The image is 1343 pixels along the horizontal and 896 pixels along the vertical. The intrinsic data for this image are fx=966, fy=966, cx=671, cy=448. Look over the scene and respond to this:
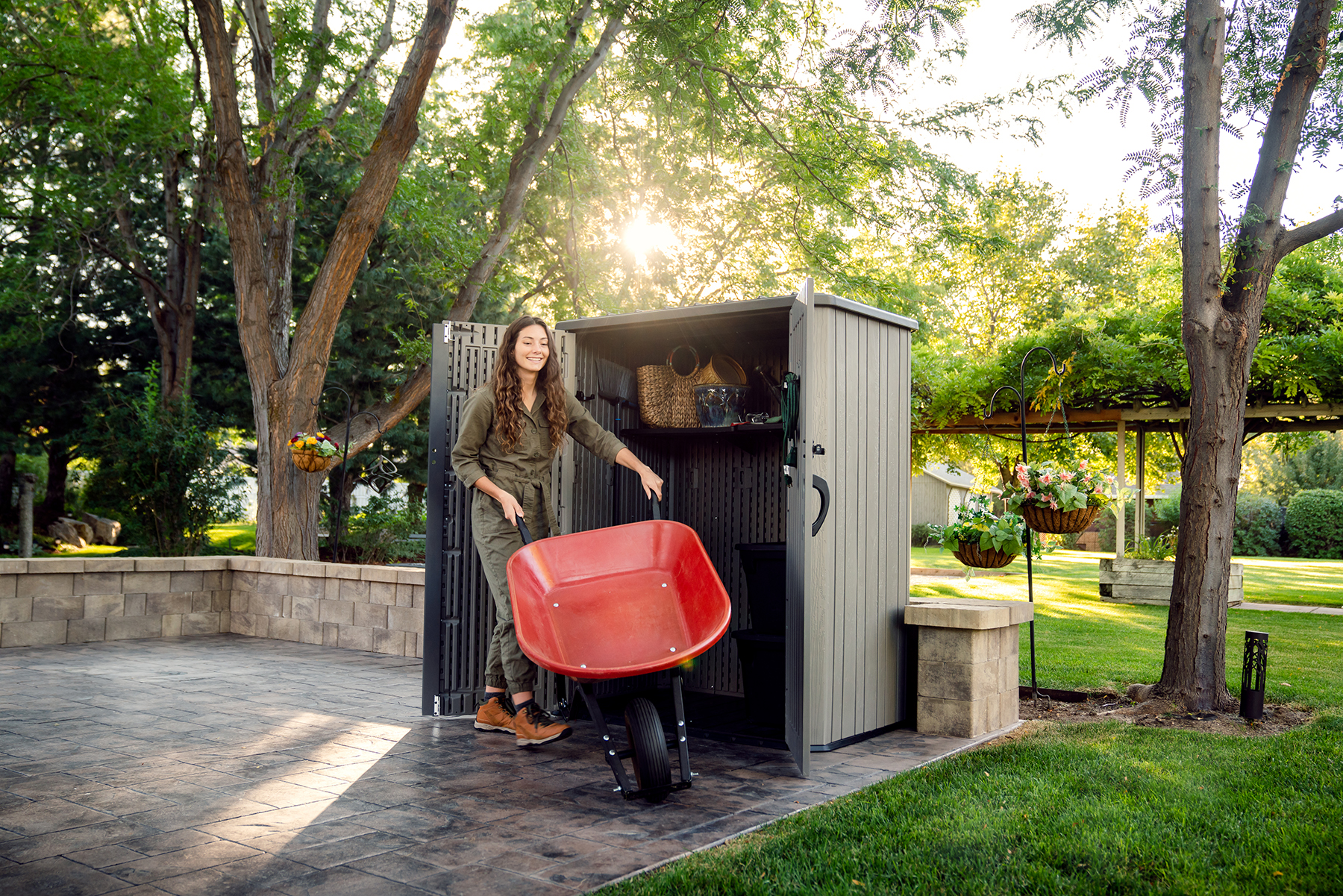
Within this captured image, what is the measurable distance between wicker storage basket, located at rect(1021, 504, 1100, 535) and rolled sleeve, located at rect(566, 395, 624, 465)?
2.14 metres

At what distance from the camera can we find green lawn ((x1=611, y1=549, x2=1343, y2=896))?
2393 mm

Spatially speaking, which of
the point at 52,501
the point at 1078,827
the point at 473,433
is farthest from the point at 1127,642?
the point at 52,501

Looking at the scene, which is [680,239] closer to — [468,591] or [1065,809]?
[468,591]

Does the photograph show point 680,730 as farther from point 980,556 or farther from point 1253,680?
point 1253,680

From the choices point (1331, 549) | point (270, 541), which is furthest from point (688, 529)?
point (1331, 549)

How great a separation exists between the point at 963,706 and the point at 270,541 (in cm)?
643

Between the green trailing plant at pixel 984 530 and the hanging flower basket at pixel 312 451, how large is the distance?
4.39 metres

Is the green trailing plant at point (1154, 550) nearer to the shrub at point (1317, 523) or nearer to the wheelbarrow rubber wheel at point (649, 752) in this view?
the wheelbarrow rubber wheel at point (649, 752)

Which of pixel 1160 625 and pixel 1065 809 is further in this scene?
pixel 1160 625

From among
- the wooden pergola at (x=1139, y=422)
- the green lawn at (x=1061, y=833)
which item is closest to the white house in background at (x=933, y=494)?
the wooden pergola at (x=1139, y=422)

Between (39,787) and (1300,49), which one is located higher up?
(1300,49)

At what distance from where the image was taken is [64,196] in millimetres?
10773

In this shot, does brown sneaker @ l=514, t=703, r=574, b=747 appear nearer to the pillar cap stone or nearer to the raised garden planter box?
the pillar cap stone

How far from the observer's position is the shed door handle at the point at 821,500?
3741 mm
